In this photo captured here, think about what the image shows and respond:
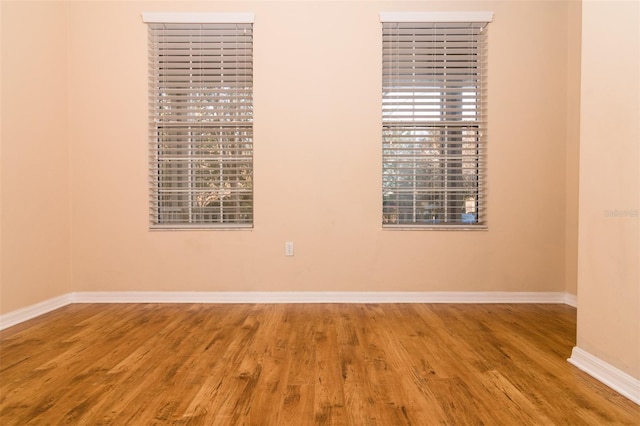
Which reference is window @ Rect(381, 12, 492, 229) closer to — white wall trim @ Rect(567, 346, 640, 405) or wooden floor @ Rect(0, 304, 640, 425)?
wooden floor @ Rect(0, 304, 640, 425)

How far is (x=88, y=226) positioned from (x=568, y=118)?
456cm

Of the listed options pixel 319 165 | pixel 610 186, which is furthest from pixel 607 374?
pixel 319 165

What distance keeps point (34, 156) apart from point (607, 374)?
4.19 m

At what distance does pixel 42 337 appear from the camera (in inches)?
106

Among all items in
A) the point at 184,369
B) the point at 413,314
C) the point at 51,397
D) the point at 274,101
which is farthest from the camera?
the point at 274,101

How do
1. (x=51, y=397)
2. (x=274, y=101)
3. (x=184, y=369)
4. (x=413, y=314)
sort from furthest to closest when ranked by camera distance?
(x=274, y=101), (x=413, y=314), (x=184, y=369), (x=51, y=397)

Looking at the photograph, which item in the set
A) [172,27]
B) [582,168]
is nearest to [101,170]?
[172,27]

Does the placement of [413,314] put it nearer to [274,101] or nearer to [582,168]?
[582,168]

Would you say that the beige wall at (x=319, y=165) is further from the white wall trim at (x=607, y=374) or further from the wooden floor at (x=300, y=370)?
the white wall trim at (x=607, y=374)

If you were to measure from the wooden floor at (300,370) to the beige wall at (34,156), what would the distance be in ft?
1.35

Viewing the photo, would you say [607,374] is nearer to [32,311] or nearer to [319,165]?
[319,165]

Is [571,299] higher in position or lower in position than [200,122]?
lower

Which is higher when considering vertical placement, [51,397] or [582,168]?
[582,168]

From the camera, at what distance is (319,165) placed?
364cm
